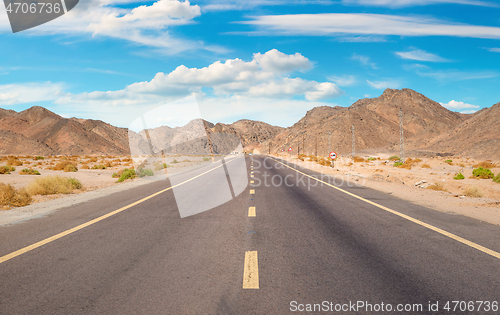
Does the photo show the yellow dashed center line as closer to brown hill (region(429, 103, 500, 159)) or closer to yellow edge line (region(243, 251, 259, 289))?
yellow edge line (region(243, 251, 259, 289))

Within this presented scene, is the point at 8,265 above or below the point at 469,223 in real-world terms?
above

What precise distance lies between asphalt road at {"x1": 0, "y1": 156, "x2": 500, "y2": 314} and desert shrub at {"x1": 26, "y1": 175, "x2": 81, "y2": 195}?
5.84 meters

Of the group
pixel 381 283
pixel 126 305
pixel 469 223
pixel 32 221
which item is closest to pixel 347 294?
pixel 381 283

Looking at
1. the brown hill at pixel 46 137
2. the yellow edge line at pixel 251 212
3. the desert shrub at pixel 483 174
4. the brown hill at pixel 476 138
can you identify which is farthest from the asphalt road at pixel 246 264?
the brown hill at pixel 46 137

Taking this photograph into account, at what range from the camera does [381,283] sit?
3867 mm

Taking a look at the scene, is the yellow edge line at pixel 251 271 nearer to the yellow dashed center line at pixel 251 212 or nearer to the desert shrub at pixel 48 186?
the yellow dashed center line at pixel 251 212

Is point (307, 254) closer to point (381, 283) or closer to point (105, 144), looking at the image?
point (381, 283)

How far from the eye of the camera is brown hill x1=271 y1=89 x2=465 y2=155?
4203 inches

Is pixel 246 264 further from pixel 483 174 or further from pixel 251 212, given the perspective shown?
pixel 483 174

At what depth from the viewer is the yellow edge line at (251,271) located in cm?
382

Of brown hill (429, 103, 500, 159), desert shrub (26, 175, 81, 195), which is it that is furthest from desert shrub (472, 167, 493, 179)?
brown hill (429, 103, 500, 159)

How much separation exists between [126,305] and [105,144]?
12221 cm

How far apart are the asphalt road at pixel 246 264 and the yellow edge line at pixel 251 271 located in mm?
16

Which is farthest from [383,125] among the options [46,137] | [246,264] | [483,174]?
[246,264]
